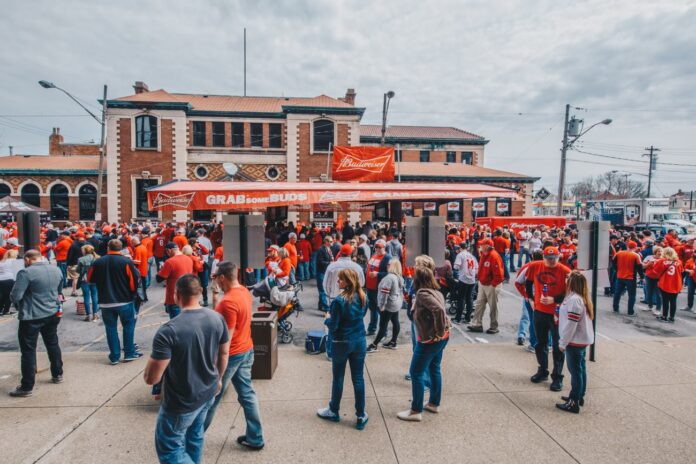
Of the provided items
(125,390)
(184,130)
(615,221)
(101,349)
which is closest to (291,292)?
(125,390)

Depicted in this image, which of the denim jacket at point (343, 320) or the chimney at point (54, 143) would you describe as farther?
the chimney at point (54, 143)

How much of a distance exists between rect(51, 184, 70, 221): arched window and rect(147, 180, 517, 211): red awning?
24882mm

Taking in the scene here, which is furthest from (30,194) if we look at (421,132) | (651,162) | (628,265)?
(651,162)

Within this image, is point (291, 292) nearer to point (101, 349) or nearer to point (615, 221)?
point (101, 349)

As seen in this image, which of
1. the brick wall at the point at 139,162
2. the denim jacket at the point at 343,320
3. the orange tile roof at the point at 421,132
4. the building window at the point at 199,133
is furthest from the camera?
the orange tile roof at the point at 421,132

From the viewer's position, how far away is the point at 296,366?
6020mm

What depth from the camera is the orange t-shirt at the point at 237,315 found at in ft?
12.1

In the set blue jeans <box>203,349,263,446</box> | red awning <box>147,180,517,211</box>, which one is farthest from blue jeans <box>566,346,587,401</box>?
red awning <box>147,180,517,211</box>

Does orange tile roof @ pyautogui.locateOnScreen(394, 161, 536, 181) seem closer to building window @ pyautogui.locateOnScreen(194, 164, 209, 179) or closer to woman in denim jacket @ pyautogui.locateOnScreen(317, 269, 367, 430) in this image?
building window @ pyautogui.locateOnScreen(194, 164, 209, 179)

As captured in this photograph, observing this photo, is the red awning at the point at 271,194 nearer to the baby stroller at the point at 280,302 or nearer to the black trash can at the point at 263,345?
the baby stroller at the point at 280,302

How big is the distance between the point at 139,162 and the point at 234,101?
914cm

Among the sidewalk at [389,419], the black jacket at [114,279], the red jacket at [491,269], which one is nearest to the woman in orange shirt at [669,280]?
the sidewalk at [389,419]

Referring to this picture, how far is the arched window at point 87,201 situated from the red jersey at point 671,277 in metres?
32.2

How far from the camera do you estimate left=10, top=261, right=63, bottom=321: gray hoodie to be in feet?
16.4
